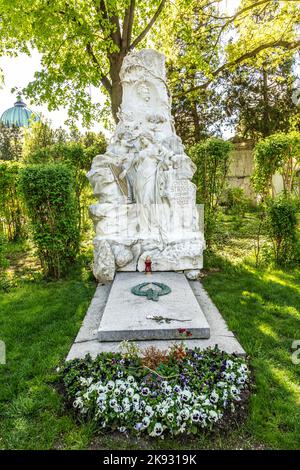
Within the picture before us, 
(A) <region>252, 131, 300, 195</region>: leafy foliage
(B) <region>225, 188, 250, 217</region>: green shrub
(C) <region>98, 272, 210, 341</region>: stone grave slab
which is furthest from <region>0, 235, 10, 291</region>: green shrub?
(B) <region>225, 188, 250, 217</region>: green shrub

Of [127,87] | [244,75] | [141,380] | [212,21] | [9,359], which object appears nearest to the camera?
[141,380]

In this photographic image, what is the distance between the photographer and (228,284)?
645 cm

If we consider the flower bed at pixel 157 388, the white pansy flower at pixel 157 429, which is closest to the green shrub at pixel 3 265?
the flower bed at pixel 157 388

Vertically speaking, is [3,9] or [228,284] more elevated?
[3,9]

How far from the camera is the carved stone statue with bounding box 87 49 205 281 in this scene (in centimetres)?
607

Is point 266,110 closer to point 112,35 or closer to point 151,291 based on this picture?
point 112,35

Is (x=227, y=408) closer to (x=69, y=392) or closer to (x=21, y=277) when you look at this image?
(x=69, y=392)

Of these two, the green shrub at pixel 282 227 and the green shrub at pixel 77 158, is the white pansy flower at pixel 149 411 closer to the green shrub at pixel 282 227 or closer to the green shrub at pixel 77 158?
the green shrub at pixel 282 227

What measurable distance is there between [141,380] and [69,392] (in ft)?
2.14

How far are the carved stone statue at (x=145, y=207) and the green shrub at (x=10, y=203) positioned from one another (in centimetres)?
381

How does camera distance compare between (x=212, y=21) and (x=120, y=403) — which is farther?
(x=212, y=21)

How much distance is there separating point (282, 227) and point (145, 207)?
2977mm

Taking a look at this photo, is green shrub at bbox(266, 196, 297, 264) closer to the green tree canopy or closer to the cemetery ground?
the cemetery ground

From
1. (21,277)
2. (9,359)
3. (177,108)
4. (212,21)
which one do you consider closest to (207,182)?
(21,277)
